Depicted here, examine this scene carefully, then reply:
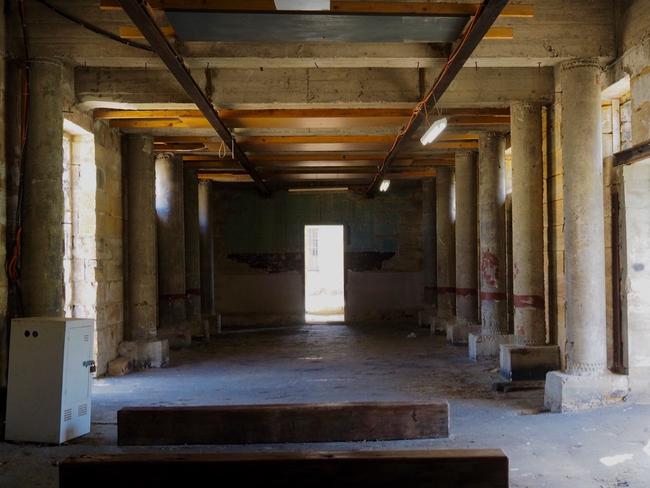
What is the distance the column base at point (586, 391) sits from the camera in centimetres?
565

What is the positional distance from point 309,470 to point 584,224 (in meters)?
3.71

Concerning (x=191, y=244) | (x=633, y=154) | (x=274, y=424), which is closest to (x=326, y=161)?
(x=191, y=244)

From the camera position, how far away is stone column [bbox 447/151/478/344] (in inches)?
419

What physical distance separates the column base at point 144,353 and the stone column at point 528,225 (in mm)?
4735

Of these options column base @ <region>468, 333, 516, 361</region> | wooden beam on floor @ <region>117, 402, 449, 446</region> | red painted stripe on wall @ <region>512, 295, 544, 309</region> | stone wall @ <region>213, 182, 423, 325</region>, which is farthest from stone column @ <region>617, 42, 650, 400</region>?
stone wall @ <region>213, 182, 423, 325</region>

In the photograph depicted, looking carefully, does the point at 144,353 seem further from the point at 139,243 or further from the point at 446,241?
the point at 446,241

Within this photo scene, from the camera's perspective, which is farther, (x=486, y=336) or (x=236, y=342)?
(x=236, y=342)

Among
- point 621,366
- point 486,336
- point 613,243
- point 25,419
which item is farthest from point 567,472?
point 486,336

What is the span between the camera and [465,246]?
1076cm

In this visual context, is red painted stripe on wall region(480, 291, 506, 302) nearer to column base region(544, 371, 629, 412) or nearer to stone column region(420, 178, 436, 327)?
column base region(544, 371, 629, 412)

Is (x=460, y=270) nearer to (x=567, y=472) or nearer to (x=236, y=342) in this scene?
(x=236, y=342)

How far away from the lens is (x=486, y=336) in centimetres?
893

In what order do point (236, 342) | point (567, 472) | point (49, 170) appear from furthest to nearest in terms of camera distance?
point (236, 342) < point (49, 170) < point (567, 472)

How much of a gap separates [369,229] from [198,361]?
7.47 meters
